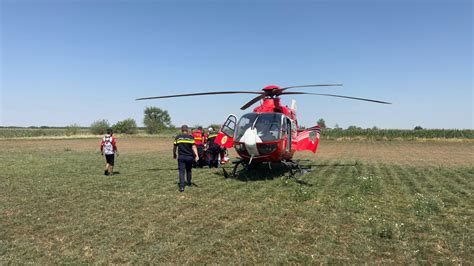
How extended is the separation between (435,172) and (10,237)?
13.9 m

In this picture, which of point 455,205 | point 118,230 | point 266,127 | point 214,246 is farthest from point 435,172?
point 118,230

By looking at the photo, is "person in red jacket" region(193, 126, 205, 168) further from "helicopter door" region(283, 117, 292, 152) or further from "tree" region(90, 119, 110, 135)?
"tree" region(90, 119, 110, 135)

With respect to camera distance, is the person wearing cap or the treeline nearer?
the person wearing cap

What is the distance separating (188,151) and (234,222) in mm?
3521

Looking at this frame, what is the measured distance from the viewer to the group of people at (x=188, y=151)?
28.6 feet

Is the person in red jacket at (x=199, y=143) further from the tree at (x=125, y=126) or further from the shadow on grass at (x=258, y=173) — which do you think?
the tree at (x=125, y=126)

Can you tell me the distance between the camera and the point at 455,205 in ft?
23.0

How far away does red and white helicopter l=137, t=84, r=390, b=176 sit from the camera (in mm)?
9523

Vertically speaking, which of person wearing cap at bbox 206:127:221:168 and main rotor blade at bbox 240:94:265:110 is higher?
main rotor blade at bbox 240:94:265:110

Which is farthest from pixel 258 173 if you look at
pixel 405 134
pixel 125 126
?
pixel 125 126

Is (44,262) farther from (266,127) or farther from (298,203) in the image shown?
(266,127)

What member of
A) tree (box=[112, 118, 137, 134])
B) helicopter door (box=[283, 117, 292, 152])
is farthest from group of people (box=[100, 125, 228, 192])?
tree (box=[112, 118, 137, 134])

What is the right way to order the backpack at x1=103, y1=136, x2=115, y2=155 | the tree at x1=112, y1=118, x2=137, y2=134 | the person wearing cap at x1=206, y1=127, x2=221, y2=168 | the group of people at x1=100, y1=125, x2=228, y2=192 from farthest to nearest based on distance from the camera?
1. the tree at x1=112, y1=118, x2=137, y2=134
2. the person wearing cap at x1=206, y1=127, x2=221, y2=168
3. the backpack at x1=103, y1=136, x2=115, y2=155
4. the group of people at x1=100, y1=125, x2=228, y2=192

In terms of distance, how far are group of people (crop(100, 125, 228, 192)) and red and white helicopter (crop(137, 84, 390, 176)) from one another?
1.46 m
